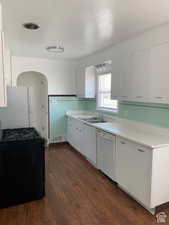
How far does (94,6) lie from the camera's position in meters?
1.90

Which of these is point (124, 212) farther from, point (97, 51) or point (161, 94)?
point (97, 51)

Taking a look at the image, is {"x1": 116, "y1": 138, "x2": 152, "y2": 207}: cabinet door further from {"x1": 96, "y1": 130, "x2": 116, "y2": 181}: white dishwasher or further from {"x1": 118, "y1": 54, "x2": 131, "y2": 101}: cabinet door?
{"x1": 118, "y1": 54, "x2": 131, "y2": 101}: cabinet door

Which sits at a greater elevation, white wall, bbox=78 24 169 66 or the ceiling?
the ceiling

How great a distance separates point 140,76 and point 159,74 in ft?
1.12

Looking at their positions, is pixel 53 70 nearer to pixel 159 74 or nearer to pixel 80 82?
pixel 80 82

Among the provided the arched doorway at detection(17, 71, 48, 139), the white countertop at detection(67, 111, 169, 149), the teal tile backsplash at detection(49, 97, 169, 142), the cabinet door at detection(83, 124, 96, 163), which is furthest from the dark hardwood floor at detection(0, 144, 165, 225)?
the arched doorway at detection(17, 71, 48, 139)

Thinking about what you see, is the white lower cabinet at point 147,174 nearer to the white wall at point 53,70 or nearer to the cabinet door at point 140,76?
the cabinet door at point 140,76

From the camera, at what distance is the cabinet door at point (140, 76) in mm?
2514

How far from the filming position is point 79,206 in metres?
2.36

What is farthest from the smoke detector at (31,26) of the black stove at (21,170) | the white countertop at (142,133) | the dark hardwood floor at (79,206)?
the dark hardwood floor at (79,206)

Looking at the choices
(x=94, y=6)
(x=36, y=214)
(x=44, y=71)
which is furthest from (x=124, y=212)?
(x=44, y=71)

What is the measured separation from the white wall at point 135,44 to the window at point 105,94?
0.44 metres

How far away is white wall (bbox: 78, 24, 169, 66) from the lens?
247cm

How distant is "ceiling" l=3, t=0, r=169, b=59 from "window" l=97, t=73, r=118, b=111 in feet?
3.63
